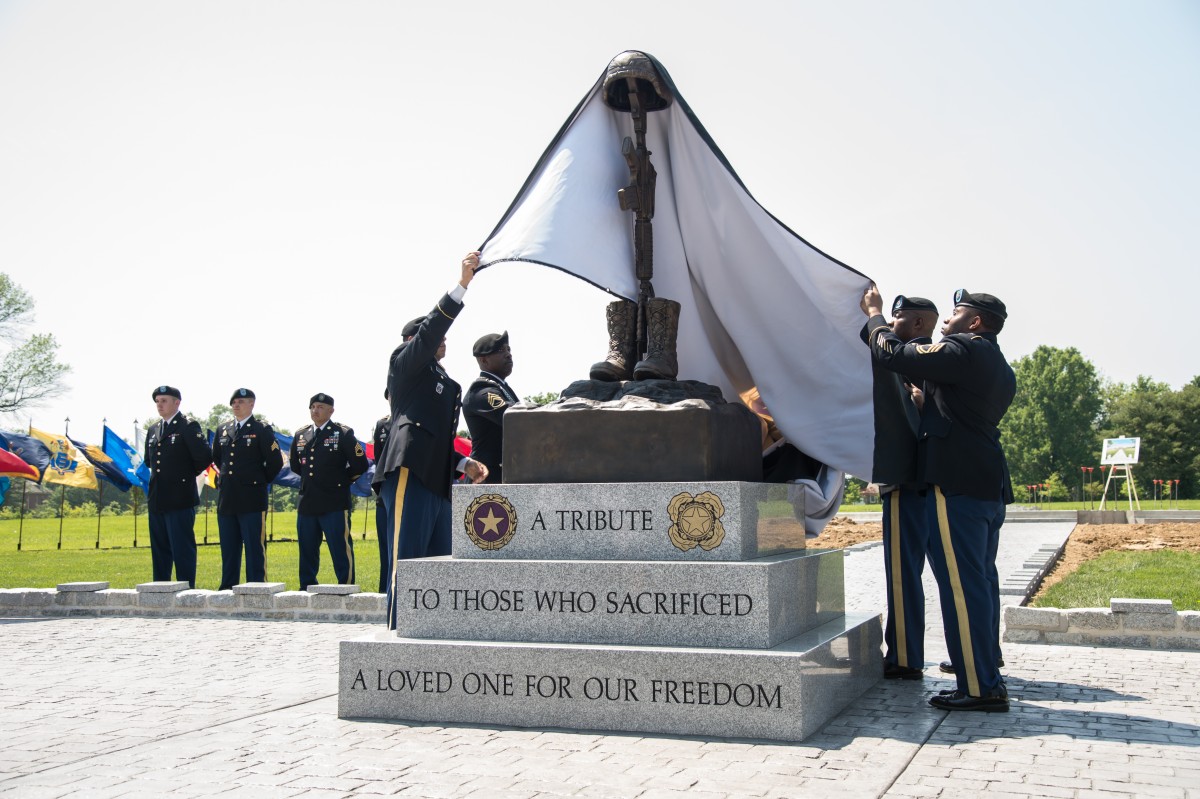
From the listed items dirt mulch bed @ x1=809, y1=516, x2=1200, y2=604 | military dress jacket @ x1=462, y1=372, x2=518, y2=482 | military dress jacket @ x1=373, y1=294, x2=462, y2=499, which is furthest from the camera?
dirt mulch bed @ x1=809, y1=516, x2=1200, y2=604

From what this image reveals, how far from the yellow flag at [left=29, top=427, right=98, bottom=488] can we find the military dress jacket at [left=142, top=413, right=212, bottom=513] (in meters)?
11.3

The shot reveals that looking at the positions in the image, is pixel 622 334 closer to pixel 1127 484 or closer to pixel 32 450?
pixel 32 450

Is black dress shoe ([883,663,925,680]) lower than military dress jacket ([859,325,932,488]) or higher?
lower

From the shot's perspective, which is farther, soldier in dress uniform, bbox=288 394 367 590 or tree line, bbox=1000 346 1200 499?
tree line, bbox=1000 346 1200 499

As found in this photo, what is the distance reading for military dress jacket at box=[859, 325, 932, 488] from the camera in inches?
226

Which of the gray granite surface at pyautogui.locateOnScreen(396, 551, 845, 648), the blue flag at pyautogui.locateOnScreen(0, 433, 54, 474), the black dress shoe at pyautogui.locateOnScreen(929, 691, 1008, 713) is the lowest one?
the black dress shoe at pyautogui.locateOnScreen(929, 691, 1008, 713)

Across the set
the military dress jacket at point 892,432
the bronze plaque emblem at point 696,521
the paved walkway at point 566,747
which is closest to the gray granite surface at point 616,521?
the bronze plaque emblem at point 696,521

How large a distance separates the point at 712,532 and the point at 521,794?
1660 mm

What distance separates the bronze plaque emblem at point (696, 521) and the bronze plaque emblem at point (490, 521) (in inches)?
32.2

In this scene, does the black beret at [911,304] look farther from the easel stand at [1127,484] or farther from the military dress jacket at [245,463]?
the easel stand at [1127,484]

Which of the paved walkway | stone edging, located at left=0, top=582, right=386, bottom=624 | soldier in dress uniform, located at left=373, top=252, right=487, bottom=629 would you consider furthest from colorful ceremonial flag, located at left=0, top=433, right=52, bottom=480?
soldier in dress uniform, located at left=373, top=252, right=487, bottom=629

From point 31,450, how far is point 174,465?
478 inches

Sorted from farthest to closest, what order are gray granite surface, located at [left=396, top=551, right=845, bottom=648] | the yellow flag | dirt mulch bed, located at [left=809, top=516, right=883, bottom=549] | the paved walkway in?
dirt mulch bed, located at [left=809, top=516, right=883, bottom=549] → the yellow flag → gray granite surface, located at [left=396, top=551, right=845, bottom=648] → the paved walkway

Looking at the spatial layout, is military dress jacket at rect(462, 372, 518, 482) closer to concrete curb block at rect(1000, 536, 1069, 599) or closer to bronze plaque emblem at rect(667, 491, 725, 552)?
bronze plaque emblem at rect(667, 491, 725, 552)
